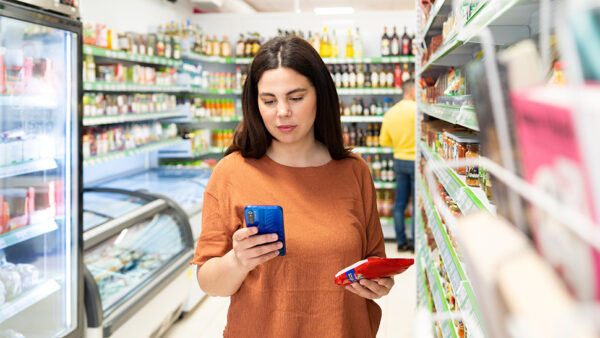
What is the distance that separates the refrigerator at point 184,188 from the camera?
447 centimetres

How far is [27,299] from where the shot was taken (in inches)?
98.2

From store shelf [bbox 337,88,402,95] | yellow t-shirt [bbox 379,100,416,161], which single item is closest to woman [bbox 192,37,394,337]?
yellow t-shirt [bbox 379,100,416,161]

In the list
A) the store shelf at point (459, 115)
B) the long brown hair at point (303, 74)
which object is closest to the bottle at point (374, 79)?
the store shelf at point (459, 115)

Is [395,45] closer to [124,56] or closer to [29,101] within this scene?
[124,56]

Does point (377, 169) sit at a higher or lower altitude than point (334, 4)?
lower

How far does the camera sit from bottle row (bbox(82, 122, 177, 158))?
4025mm

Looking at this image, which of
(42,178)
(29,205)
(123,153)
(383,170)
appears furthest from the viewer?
(383,170)

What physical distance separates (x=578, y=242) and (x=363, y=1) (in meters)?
10.7

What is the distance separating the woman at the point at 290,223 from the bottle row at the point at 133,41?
2.62m

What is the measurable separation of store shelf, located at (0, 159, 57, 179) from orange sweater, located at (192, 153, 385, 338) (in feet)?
3.65

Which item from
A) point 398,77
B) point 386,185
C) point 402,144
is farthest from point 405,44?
point 386,185

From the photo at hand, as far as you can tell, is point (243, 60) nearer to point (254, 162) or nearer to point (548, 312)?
point (254, 162)

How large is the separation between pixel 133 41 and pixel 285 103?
3595 mm

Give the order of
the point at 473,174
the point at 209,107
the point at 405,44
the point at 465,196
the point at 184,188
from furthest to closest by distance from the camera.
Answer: the point at 209,107, the point at 405,44, the point at 184,188, the point at 473,174, the point at 465,196
